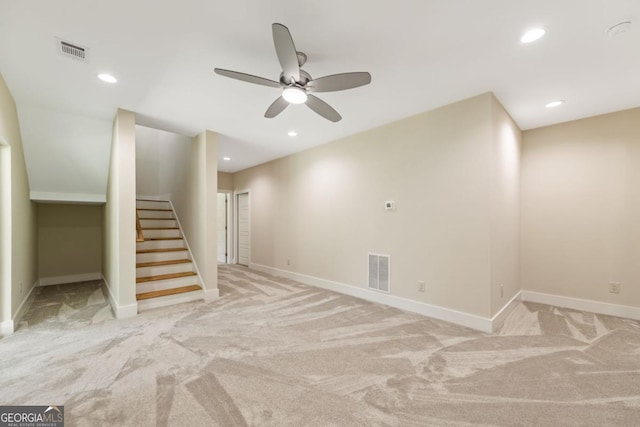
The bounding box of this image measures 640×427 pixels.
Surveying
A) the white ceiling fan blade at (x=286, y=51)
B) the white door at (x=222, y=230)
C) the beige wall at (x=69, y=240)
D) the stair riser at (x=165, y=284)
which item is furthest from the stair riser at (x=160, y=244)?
the white ceiling fan blade at (x=286, y=51)

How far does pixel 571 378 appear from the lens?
7.21ft

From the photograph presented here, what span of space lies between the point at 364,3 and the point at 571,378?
3284 mm

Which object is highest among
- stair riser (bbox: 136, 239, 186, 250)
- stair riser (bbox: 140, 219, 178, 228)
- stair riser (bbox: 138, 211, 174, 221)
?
stair riser (bbox: 138, 211, 174, 221)

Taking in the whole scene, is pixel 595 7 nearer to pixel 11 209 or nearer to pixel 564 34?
pixel 564 34

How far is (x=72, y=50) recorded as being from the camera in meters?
2.25

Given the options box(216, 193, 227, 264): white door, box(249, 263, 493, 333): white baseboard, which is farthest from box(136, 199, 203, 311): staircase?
box(216, 193, 227, 264): white door

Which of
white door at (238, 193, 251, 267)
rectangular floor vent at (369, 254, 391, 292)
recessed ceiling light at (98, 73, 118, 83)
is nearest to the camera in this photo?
recessed ceiling light at (98, 73, 118, 83)

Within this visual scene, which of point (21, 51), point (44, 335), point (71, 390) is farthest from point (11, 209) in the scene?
point (71, 390)

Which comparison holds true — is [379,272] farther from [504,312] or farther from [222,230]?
[222,230]

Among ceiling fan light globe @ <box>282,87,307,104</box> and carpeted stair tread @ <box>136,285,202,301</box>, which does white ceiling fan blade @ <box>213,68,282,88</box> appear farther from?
carpeted stair tread @ <box>136,285,202,301</box>

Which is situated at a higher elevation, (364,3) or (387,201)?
(364,3)

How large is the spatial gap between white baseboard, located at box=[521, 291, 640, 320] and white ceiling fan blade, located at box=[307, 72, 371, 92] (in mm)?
4255

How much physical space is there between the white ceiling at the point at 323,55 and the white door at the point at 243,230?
368 cm

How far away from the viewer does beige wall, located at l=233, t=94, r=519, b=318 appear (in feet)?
10.3
